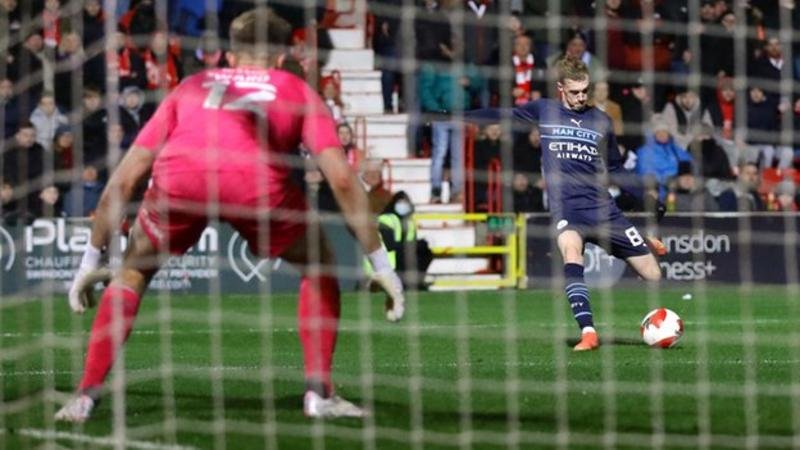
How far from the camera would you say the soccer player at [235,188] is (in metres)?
9.01

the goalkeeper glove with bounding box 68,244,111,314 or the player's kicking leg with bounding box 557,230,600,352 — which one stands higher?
the goalkeeper glove with bounding box 68,244,111,314

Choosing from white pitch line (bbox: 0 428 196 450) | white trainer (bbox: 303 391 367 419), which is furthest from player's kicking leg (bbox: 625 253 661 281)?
white pitch line (bbox: 0 428 196 450)

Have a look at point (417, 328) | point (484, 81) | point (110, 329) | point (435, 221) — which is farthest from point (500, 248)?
point (110, 329)

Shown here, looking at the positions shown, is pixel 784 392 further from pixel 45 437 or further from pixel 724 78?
pixel 724 78

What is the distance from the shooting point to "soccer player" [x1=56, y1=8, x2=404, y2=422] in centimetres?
901

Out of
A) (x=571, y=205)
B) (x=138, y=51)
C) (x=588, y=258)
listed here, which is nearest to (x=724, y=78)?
(x=588, y=258)

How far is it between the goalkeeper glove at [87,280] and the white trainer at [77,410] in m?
0.42

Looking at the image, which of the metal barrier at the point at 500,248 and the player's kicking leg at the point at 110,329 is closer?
the player's kicking leg at the point at 110,329

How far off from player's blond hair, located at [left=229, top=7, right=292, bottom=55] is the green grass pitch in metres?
1.73

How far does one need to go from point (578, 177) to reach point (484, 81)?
7068mm

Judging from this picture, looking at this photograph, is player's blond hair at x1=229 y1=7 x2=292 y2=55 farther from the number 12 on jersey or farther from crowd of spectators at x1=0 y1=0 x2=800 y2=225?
crowd of spectators at x1=0 y1=0 x2=800 y2=225

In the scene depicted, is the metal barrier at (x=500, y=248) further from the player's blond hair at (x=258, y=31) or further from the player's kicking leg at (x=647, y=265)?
the player's blond hair at (x=258, y=31)

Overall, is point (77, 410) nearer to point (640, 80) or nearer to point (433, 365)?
point (433, 365)

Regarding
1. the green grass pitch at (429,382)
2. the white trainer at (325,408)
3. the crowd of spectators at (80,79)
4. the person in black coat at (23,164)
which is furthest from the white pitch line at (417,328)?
the white trainer at (325,408)
